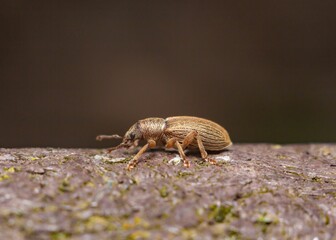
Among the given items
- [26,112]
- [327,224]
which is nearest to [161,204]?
[327,224]

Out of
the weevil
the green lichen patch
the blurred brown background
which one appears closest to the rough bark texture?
the green lichen patch

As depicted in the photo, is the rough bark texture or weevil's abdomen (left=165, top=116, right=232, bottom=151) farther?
weevil's abdomen (left=165, top=116, right=232, bottom=151)

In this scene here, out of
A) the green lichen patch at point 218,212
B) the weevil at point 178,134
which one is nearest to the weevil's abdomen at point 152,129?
the weevil at point 178,134

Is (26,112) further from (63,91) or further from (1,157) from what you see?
(1,157)

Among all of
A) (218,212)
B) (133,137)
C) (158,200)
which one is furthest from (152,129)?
(218,212)

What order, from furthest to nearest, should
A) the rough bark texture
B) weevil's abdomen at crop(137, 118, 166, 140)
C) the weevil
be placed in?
weevil's abdomen at crop(137, 118, 166, 140) < the weevil < the rough bark texture

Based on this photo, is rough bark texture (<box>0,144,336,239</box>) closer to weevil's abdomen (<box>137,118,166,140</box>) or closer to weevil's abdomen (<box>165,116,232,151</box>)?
weevil's abdomen (<box>165,116,232,151</box>)

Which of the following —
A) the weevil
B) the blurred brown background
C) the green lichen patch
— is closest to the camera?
the green lichen patch
